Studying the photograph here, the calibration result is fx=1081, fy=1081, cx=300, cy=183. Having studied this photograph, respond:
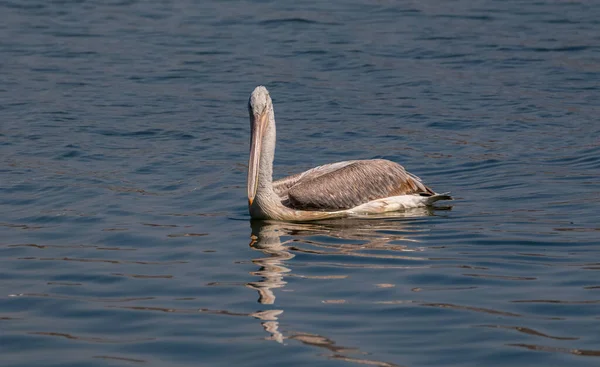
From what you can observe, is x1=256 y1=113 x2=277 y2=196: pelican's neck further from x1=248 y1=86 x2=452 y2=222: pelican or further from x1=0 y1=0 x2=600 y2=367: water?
x1=0 y1=0 x2=600 y2=367: water

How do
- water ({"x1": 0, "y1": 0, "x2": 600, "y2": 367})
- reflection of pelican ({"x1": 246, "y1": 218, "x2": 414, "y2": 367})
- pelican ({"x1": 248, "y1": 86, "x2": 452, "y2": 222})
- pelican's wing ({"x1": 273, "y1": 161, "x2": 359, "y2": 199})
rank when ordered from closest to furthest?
reflection of pelican ({"x1": 246, "y1": 218, "x2": 414, "y2": 367}), water ({"x1": 0, "y1": 0, "x2": 600, "y2": 367}), pelican ({"x1": 248, "y1": 86, "x2": 452, "y2": 222}), pelican's wing ({"x1": 273, "y1": 161, "x2": 359, "y2": 199})

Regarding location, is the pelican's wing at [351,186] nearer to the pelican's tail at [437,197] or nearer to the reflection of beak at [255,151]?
the pelican's tail at [437,197]

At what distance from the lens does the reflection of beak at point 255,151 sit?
328 inches

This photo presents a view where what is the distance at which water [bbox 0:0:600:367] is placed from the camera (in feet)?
18.5

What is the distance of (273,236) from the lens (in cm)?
815

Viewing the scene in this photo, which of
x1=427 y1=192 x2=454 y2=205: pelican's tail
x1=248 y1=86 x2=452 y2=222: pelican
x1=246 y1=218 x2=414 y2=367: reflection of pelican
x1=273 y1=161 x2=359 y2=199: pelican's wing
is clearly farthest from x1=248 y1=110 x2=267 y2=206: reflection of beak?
x1=427 y1=192 x2=454 y2=205: pelican's tail

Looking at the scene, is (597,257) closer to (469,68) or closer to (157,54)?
(469,68)

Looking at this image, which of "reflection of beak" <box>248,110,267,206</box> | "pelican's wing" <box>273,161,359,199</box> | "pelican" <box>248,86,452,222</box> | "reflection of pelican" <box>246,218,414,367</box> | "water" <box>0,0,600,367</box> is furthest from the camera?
"pelican's wing" <box>273,161,359,199</box>

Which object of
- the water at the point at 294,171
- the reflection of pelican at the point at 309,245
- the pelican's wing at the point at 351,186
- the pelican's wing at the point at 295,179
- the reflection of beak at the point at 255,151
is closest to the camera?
the reflection of pelican at the point at 309,245

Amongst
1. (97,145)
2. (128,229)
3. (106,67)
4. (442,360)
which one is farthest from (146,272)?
(106,67)

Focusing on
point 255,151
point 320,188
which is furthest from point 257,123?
point 320,188

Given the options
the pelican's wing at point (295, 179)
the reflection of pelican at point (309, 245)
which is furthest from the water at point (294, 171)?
the pelican's wing at point (295, 179)

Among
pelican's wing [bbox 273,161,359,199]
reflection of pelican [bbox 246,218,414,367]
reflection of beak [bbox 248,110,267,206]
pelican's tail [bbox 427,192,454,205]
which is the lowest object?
reflection of pelican [bbox 246,218,414,367]

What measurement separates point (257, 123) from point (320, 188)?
75 centimetres
